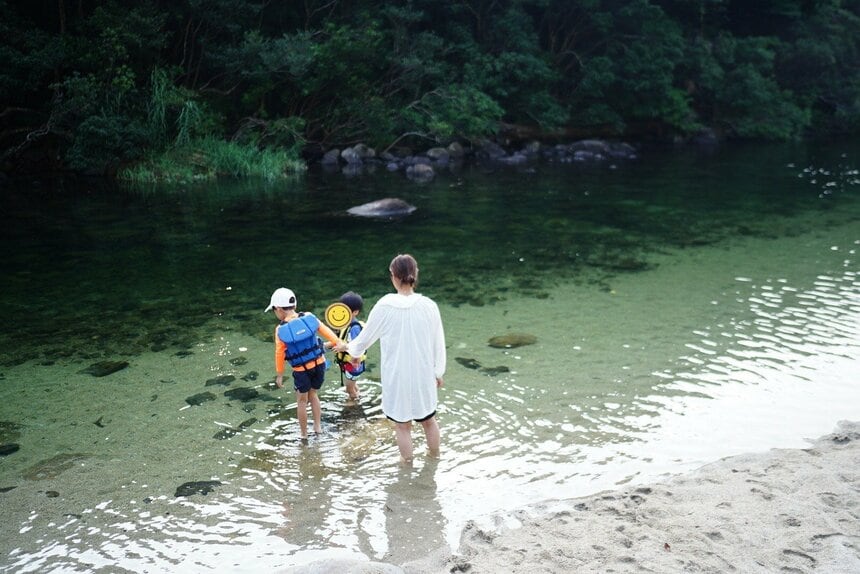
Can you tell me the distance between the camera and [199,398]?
6535 millimetres

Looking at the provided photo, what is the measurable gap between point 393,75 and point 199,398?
68.8 ft

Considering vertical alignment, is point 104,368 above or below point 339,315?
below

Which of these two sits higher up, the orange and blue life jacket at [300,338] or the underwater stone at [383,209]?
the underwater stone at [383,209]

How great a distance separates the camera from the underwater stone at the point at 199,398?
644 centimetres

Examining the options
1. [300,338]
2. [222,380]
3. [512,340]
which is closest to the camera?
[300,338]

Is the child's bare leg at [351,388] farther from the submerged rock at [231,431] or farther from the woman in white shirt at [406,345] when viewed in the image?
the woman in white shirt at [406,345]

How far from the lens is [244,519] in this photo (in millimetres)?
4648

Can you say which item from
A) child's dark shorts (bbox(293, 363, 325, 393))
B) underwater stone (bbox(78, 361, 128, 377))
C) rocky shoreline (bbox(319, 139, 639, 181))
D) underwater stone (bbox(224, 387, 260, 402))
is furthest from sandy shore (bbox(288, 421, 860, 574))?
rocky shoreline (bbox(319, 139, 639, 181))

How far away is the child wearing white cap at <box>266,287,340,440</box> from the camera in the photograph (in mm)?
5488

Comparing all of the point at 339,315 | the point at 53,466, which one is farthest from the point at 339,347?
the point at 53,466

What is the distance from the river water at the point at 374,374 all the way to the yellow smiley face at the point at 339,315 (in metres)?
0.85

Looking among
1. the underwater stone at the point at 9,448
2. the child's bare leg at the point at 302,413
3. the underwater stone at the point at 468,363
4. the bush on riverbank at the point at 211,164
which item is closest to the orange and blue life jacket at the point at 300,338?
the child's bare leg at the point at 302,413

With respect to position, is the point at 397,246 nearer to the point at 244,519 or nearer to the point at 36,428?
the point at 36,428

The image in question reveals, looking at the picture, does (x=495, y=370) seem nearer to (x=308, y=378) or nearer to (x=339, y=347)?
(x=339, y=347)
